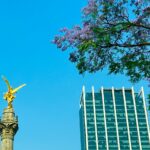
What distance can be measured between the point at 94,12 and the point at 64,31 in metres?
2.14

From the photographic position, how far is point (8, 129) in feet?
194

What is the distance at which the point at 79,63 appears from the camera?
2292 centimetres

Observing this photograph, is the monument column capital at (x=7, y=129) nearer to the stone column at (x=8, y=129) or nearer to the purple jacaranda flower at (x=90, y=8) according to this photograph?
the stone column at (x=8, y=129)

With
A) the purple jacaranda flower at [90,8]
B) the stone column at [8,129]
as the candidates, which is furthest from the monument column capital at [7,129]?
the purple jacaranda flower at [90,8]

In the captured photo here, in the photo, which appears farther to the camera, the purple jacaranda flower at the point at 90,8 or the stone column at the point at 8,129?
the stone column at the point at 8,129

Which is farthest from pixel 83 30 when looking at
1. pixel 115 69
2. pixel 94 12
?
pixel 115 69

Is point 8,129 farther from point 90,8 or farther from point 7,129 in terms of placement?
point 90,8

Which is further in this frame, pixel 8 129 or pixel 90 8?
pixel 8 129

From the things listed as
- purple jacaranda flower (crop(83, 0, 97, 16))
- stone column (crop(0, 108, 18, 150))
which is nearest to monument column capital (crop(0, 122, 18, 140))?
stone column (crop(0, 108, 18, 150))

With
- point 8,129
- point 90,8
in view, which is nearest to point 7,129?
point 8,129

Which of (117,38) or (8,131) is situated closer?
(117,38)

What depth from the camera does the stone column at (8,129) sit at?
191 ft

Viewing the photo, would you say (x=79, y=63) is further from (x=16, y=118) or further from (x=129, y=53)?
(x=16, y=118)

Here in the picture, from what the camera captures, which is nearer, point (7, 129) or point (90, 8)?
point (90, 8)
